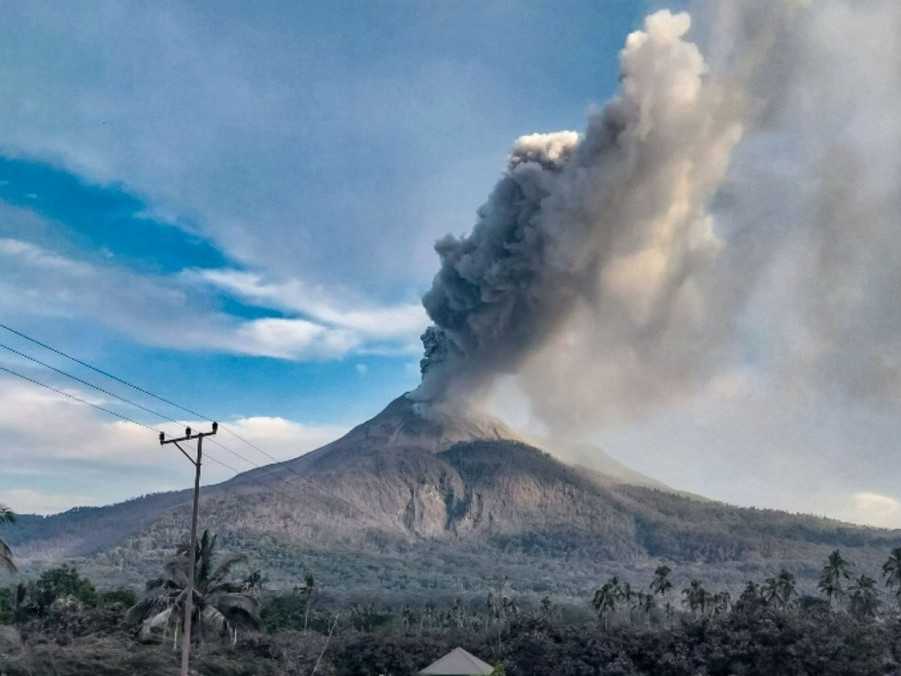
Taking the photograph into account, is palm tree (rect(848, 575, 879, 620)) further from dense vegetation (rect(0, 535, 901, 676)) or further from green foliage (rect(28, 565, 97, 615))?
green foliage (rect(28, 565, 97, 615))

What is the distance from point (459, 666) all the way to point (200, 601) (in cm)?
1247

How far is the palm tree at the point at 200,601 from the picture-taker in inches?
1613

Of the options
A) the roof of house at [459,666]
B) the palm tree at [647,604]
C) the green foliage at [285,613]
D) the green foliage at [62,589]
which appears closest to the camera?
the roof of house at [459,666]

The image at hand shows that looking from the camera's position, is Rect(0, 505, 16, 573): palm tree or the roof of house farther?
the roof of house

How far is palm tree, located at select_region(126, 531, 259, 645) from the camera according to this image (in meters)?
41.0

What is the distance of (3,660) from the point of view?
125 ft

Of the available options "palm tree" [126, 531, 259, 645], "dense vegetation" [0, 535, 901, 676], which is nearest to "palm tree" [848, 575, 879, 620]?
"dense vegetation" [0, 535, 901, 676]

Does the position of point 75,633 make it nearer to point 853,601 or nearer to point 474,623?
point 853,601

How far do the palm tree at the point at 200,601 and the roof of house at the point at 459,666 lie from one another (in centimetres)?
987

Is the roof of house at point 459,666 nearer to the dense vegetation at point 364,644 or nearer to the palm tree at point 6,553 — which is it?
the dense vegetation at point 364,644

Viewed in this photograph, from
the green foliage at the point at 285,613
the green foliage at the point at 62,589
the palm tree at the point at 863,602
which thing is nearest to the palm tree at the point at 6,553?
the green foliage at the point at 62,589

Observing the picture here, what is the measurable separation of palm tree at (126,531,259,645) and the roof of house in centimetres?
987

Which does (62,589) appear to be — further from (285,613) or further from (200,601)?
(200,601)

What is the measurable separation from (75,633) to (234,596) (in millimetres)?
17225
